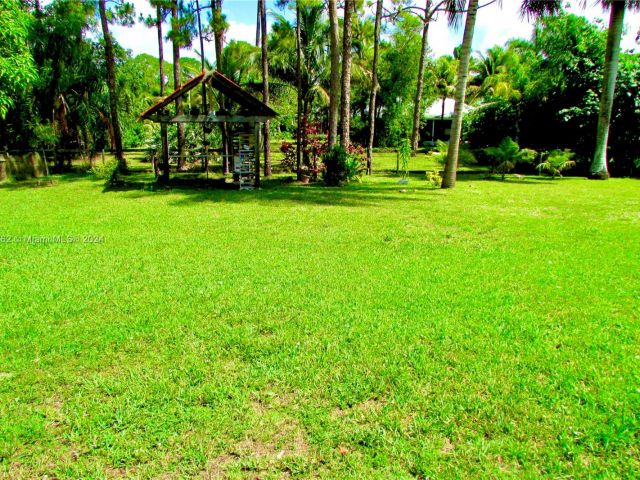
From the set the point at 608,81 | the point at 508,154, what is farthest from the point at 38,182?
the point at 608,81

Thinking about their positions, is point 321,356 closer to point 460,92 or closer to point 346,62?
point 460,92

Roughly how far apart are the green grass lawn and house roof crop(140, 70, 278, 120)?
702cm

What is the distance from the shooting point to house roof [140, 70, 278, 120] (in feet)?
43.5

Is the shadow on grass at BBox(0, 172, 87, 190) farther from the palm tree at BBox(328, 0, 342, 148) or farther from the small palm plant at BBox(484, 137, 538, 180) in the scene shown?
the small palm plant at BBox(484, 137, 538, 180)

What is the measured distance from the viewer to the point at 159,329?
4055 millimetres

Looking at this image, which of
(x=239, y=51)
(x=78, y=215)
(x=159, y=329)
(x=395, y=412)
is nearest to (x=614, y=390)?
(x=395, y=412)

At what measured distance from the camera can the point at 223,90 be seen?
47.5 ft

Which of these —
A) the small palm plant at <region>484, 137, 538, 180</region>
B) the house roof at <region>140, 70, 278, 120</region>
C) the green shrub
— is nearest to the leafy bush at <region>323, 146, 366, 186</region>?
the green shrub

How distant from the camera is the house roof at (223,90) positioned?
13.3 m

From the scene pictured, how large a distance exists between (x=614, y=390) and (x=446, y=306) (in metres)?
1.70

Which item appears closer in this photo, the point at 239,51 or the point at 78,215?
the point at 78,215

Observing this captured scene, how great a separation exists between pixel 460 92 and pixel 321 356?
1177 centimetres

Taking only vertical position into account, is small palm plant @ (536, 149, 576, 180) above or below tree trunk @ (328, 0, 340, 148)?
below

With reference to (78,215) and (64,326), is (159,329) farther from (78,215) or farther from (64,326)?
(78,215)
